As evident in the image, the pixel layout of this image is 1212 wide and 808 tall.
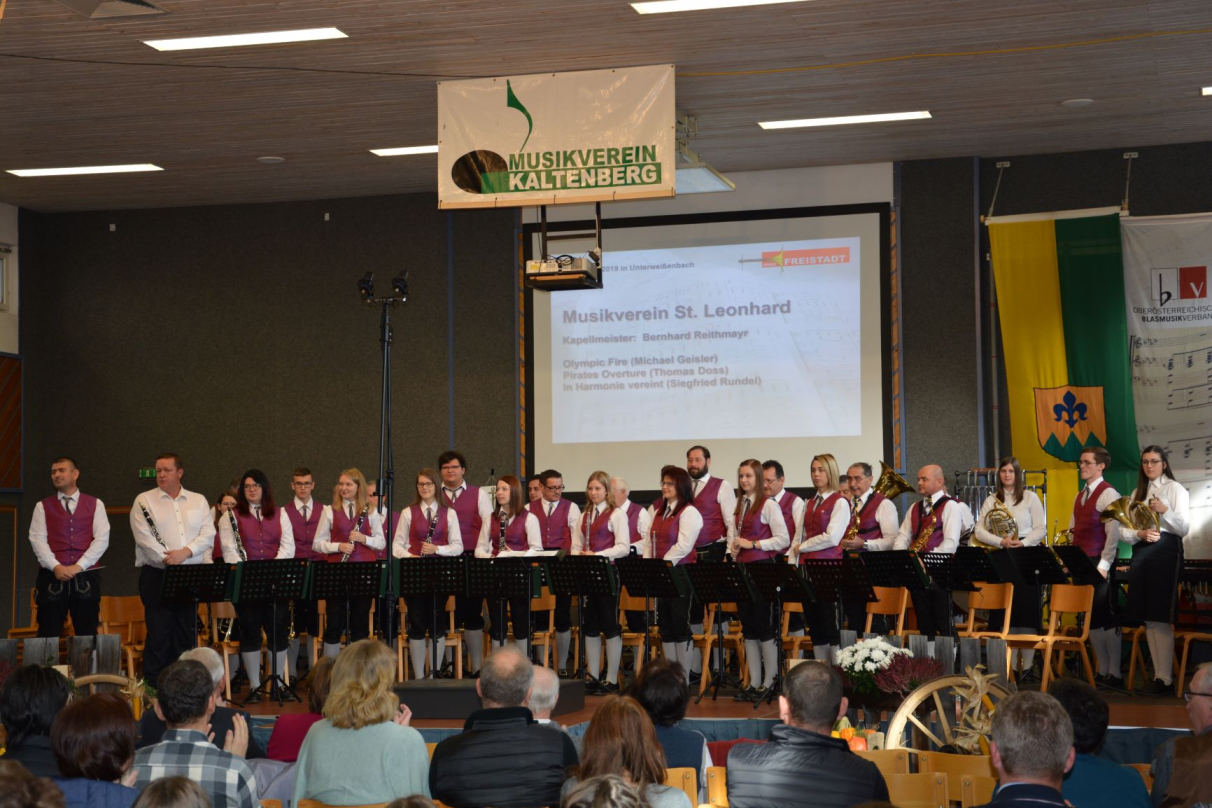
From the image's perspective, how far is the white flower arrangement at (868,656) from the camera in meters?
6.01

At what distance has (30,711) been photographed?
3.83 meters

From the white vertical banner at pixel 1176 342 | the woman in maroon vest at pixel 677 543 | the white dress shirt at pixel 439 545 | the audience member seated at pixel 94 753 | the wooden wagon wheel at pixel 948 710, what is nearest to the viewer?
the audience member seated at pixel 94 753

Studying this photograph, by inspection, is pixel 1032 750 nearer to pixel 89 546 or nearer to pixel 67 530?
pixel 89 546

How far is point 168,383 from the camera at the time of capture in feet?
43.8

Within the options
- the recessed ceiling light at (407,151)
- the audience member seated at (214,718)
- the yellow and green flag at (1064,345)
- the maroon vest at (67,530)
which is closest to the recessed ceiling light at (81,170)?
the recessed ceiling light at (407,151)

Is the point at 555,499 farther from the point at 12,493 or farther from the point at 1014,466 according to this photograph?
the point at 12,493

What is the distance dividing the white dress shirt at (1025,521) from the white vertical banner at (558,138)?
3265 millimetres

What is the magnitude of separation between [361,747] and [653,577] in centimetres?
438

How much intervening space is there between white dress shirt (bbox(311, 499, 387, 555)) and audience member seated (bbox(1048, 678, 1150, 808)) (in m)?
6.50

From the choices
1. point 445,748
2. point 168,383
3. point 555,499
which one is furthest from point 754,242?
point 445,748

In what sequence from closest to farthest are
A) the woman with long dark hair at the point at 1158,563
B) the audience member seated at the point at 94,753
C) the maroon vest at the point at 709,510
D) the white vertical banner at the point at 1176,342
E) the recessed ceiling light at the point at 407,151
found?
the audience member seated at the point at 94,753 < the woman with long dark hair at the point at 1158,563 < the maroon vest at the point at 709,510 < the white vertical banner at the point at 1176,342 < the recessed ceiling light at the point at 407,151

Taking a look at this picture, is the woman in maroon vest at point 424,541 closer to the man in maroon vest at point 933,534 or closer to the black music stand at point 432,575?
the black music stand at point 432,575

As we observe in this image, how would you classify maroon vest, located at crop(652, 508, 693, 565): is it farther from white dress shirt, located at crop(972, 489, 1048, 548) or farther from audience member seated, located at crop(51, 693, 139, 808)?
audience member seated, located at crop(51, 693, 139, 808)

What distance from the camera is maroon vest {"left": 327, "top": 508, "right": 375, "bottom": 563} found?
9.70 metres
